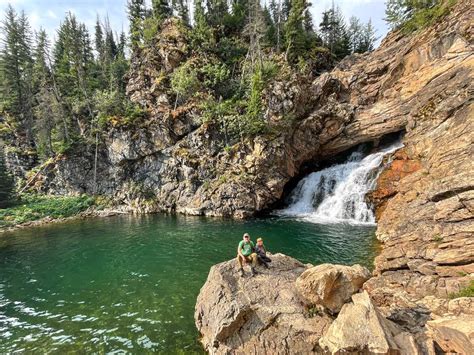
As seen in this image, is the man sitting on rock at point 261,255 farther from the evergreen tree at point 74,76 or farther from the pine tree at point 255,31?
the evergreen tree at point 74,76

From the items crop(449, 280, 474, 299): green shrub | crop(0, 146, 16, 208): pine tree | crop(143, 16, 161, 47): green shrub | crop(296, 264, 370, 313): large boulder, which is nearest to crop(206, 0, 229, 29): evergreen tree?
crop(143, 16, 161, 47): green shrub

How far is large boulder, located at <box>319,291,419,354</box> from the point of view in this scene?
7.20m

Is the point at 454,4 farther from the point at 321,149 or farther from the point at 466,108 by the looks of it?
the point at 321,149

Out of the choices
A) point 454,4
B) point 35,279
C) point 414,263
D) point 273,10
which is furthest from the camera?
point 273,10

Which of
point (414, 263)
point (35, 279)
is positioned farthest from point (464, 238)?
point (35, 279)

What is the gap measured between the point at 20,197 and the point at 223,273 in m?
50.9

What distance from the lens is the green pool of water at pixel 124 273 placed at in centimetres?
1221

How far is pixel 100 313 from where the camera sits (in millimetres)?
14148

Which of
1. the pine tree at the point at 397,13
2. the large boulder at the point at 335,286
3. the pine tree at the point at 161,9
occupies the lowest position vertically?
the large boulder at the point at 335,286

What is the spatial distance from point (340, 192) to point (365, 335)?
2640 centimetres

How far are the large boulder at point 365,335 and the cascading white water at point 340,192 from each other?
854 inches

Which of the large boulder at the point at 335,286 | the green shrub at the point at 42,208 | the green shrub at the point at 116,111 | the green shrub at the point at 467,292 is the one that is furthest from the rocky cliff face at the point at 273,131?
the large boulder at the point at 335,286

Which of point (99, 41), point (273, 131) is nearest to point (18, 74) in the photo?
point (99, 41)

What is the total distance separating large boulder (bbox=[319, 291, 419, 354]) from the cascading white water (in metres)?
21.7
